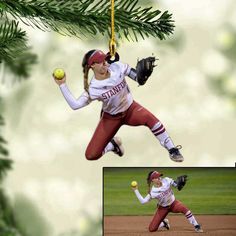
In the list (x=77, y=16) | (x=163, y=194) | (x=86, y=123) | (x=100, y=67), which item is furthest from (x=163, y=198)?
(x=77, y=16)

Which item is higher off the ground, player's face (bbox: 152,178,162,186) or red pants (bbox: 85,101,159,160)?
red pants (bbox: 85,101,159,160)

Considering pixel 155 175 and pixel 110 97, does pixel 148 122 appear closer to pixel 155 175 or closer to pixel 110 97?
pixel 110 97

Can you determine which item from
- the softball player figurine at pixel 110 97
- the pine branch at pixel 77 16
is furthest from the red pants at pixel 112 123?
the pine branch at pixel 77 16

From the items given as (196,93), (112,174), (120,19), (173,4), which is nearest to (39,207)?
(112,174)

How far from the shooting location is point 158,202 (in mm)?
1204

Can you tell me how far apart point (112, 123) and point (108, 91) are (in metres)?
0.06

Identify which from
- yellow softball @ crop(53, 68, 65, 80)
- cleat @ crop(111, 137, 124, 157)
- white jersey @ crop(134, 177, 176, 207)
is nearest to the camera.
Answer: yellow softball @ crop(53, 68, 65, 80)

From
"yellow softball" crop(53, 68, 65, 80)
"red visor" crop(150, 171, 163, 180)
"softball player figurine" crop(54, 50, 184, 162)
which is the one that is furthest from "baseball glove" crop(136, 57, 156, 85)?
"red visor" crop(150, 171, 163, 180)

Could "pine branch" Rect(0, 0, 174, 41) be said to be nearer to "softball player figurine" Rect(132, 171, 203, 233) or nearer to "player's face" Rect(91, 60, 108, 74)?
"player's face" Rect(91, 60, 108, 74)

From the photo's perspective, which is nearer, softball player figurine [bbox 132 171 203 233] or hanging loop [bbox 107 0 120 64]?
hanging loop [bbox 107 0 120 64]

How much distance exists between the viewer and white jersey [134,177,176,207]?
1.19m

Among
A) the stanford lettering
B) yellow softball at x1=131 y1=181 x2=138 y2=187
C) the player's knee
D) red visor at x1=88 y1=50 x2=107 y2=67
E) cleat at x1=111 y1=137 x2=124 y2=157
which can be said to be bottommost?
the player's knee

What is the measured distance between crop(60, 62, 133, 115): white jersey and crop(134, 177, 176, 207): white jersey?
37 centimetres

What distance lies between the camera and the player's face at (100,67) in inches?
32.7
